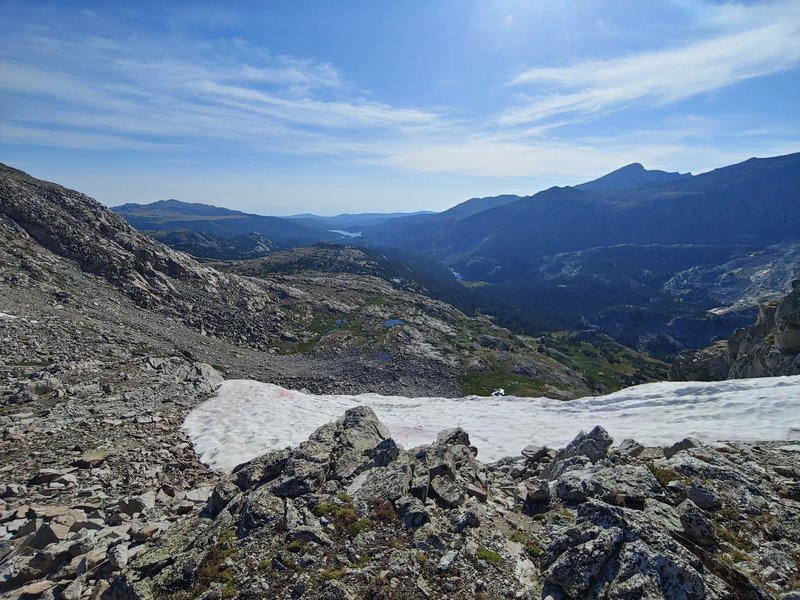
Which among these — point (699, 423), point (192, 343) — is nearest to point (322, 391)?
point (192, 343)

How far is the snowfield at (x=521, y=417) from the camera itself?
23.8m

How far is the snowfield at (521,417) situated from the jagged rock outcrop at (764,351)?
15.5 meters

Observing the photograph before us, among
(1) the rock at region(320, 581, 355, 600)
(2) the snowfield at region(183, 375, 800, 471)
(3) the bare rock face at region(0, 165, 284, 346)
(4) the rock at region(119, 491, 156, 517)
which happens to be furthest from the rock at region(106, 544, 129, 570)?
(3) the bare rock face at region(0, 165, 284, 346)

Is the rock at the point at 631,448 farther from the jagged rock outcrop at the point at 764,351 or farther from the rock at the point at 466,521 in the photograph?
the jagged rock outcrop at the point at 764,351

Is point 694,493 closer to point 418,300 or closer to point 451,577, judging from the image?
point 451,577

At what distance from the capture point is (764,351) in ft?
150

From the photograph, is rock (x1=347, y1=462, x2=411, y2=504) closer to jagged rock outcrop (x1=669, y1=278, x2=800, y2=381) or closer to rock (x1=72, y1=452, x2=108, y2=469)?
rock (x1=72, y1=452, x2=108, y2=469)

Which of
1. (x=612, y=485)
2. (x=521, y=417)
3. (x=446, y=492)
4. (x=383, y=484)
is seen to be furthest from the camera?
(x=521, y=417)

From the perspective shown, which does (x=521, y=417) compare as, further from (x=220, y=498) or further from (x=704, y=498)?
(x=220, y=498)

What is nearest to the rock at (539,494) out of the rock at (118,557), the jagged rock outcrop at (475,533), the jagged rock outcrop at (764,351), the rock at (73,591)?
the jagged rock outcrop at (475,533)

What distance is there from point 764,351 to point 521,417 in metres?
34.0

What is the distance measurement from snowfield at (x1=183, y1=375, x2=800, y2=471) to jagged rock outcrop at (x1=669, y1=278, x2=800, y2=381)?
15.5m

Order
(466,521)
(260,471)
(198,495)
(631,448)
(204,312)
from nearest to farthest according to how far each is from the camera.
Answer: (466,521) < (260,471) < (198,495) < (631,448) < (204,312)

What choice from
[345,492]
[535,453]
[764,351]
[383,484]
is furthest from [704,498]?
[764,351]
